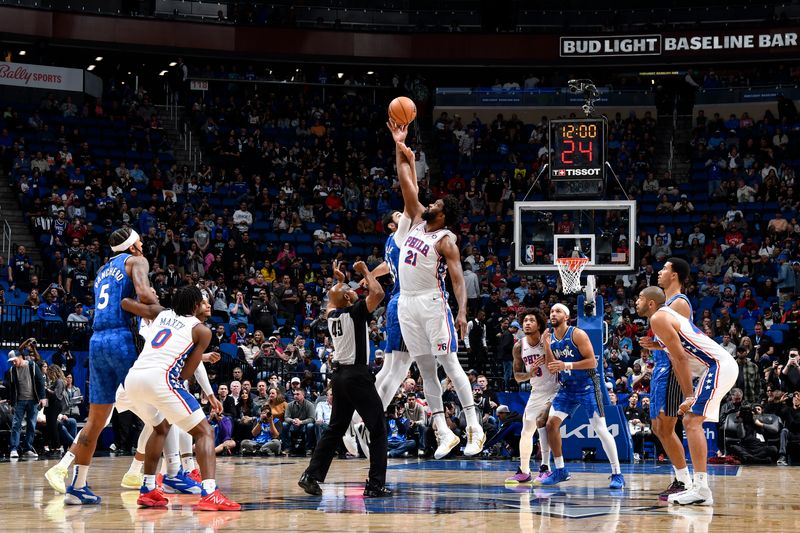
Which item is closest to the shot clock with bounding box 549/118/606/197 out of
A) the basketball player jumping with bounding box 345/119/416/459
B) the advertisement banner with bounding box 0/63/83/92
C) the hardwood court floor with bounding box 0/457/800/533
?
the hardwood court floor with bounding box 0/457/800/533

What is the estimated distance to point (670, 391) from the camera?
33.5 feet

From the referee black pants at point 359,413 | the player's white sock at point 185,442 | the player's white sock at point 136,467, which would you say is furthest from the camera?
the player's white sock at point 136,467

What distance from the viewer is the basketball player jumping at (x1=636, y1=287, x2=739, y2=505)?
9422 mm

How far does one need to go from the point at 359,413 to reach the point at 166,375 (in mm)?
1775

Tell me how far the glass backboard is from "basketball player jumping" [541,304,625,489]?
6.02 meters

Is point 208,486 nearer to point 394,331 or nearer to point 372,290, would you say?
point 372,290

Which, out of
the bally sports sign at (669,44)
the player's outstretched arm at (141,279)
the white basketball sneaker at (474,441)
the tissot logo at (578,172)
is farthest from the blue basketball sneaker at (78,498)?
the bally sports sign at (669,44)

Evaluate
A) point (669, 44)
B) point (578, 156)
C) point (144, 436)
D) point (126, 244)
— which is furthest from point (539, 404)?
point (669, 44)

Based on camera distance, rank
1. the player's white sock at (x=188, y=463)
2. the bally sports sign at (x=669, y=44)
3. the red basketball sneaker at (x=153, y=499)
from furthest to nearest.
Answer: the bally sports sign at (x=669, y=44)
the player's white sock at (x=188, y=463)
the red basketball sneaker at (x=153, y=499)

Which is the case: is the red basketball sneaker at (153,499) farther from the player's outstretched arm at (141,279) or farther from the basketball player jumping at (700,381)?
the basketball player jumping at (700,381)

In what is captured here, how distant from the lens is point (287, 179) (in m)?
29.3

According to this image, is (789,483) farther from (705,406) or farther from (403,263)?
(403,263)

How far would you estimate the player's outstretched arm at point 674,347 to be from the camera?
9.43 meters

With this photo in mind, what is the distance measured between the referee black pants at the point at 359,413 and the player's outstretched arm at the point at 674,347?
2518 millimetres
